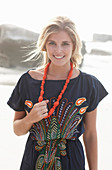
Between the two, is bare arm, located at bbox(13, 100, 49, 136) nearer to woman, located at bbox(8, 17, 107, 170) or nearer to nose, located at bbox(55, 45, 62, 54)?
woman, located at bbox(8, 17, 107, 170)

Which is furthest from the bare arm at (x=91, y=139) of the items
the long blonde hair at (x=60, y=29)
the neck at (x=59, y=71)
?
the long blonde hair at (x=60, y=29)

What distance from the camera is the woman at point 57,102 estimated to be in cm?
103

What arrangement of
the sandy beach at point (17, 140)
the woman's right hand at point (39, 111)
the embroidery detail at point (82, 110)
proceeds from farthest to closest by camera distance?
the sandy beach at point (17, 140) → the embroidery detail at point (82, 110) → the woman's right hand at point (39, 111)

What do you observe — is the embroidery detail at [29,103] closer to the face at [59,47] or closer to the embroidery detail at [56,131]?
the embroidery detail at [56,131]

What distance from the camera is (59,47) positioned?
3.32ft

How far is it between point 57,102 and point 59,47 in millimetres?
223

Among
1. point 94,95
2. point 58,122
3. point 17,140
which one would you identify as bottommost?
point 17,140

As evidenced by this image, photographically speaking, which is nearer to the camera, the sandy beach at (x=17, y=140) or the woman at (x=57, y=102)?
the woman at (x=57, y=102)

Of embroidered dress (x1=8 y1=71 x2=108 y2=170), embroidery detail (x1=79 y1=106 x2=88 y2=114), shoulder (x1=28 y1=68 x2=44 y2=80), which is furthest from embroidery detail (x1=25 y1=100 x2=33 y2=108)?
embroidery detail (x1=79 y1=106 x2=88 y2=114)

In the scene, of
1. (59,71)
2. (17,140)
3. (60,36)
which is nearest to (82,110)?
(59,71)

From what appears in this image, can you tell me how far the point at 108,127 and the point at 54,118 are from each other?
187 cm

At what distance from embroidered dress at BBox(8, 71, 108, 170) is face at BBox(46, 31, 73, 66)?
0.10m

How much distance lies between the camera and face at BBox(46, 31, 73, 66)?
1.01 meters

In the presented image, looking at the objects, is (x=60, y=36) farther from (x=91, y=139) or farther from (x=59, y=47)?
(x=91, y=139)
